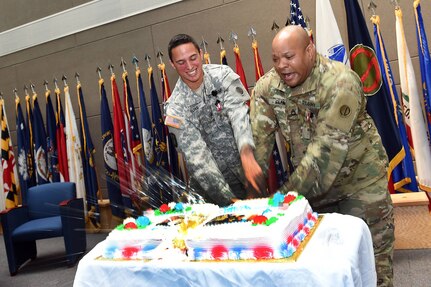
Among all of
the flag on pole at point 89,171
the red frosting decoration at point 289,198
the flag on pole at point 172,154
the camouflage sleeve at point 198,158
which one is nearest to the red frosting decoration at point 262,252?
the red frosting decoration at point 289,198

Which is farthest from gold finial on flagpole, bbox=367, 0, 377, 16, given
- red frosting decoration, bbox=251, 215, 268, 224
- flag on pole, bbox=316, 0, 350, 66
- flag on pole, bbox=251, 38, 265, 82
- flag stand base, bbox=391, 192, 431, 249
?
red frosting decoration, bbox=251, 215, 268, 224

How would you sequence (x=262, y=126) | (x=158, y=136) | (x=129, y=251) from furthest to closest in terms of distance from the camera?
(x=158, y=136), (x=262, y=126), (x=129, y=251)

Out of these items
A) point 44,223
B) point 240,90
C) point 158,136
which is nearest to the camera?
point 240,90

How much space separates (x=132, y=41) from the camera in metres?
5.16

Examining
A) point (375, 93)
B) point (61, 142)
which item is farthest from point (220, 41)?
point (61, 142)

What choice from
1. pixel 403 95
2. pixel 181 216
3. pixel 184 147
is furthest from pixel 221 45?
pixel 181 216

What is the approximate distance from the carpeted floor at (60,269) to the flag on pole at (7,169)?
0.53m

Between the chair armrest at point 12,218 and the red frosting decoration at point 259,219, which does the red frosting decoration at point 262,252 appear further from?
the chair armrest at point 12,218

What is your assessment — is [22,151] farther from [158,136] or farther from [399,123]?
[399,123]

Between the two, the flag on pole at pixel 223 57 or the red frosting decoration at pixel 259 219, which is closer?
the red frosting decoration at pixel 259 219

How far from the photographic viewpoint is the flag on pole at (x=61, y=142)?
5.16m

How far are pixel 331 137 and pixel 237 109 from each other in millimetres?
652

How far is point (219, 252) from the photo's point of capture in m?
1.47

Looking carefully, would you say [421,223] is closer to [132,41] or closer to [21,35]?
[132,41]
